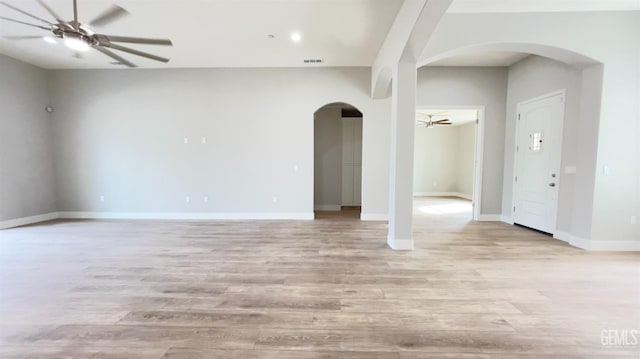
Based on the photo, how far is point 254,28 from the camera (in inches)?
152

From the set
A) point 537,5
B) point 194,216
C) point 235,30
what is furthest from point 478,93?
point 194,216

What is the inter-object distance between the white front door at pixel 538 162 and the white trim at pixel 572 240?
15cm

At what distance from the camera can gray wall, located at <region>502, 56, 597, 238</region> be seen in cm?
372

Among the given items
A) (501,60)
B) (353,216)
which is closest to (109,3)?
(353,216)

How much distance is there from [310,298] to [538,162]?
197 inches

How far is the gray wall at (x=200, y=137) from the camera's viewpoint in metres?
5.48

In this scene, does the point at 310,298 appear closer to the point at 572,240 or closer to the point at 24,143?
the point at 572,240

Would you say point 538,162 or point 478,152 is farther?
point 478,152

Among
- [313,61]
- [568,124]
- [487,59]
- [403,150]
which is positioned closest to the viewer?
Result: [403,150]

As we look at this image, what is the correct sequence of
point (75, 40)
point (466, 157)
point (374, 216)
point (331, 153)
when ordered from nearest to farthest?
point (75, 40) < point (374, 216) < point (331, 153) < point (466, 157)

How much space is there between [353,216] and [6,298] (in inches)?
202

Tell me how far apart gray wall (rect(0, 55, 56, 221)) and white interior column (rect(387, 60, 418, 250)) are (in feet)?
23.7

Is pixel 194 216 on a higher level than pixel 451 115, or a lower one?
lower

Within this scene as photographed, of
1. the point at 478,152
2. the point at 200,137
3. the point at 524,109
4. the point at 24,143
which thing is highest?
the point at 524,109
